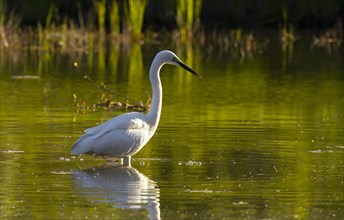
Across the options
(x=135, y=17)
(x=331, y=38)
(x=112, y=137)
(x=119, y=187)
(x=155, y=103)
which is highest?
(x=135, y=17)

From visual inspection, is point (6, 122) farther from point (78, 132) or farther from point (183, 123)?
point (183, 123)

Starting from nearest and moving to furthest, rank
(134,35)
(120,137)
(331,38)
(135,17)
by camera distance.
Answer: (120,137) < (135,17) < (134,35) < (331,38)

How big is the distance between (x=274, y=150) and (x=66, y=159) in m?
2.35

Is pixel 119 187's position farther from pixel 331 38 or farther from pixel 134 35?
pixel 331 38

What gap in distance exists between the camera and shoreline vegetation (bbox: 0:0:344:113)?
97.1 ft

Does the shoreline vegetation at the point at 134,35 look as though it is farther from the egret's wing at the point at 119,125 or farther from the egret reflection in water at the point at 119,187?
the egret reflection in water at the point at 119,187

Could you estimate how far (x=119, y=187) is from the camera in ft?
34.5

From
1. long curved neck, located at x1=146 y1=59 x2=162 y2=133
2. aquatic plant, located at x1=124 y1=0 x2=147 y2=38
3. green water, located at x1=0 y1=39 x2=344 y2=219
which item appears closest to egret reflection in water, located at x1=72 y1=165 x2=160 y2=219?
green water, located at x1=0 y1=39 x2=344 y2=219

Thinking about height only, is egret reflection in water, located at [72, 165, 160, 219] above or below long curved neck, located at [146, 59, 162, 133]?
below

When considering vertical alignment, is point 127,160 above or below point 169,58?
below

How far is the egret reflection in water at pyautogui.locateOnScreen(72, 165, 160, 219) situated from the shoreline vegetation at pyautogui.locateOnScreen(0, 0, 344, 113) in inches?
588

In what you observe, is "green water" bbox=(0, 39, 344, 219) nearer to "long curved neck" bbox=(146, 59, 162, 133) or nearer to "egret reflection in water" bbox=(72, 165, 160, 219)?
"egret reflection in water" bbox=(72, 165, 160, 219)

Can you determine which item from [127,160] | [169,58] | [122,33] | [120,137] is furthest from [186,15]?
[120,137]

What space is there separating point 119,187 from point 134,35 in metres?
21.8
